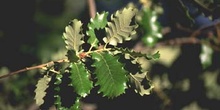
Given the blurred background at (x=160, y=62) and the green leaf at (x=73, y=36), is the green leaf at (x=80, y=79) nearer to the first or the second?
the green leaf at (x=73, y=36)

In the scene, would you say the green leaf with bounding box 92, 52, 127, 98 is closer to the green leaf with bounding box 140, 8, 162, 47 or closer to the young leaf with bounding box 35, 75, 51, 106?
the young leaf with bounding box 35, 75, 51, 106

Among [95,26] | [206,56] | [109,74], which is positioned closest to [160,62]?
[206,56]

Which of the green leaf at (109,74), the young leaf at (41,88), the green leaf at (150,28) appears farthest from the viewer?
the green leaf at (150,28)

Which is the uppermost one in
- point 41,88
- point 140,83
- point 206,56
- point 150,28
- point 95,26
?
point 150,28

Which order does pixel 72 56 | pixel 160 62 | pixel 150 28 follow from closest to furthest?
pixel 72 56
pixel 150 28
pixel 160 62

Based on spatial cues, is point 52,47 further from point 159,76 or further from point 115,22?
point 115,22

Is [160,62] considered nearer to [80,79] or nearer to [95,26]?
[95,26]

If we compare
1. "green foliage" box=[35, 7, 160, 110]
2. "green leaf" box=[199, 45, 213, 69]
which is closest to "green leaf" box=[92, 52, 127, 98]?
"green foliage" box=[35, 7, 160, 110]

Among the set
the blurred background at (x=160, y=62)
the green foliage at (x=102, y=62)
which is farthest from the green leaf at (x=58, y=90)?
the blurred background at (x=160, y=62)
